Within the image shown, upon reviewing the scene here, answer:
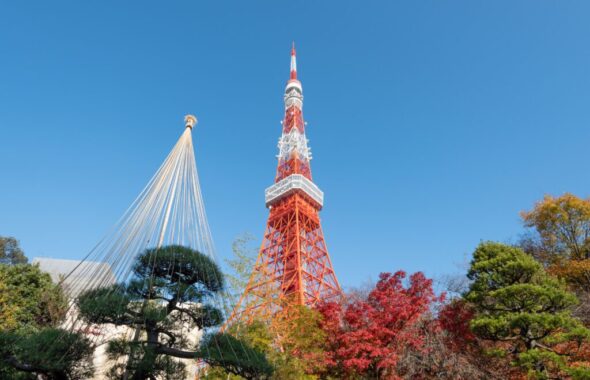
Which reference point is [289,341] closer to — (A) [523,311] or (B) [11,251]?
(A) [523,311]

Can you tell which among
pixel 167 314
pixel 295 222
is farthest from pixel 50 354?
pixel 295 222

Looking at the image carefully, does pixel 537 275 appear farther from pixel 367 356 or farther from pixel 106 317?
pixel 106 317

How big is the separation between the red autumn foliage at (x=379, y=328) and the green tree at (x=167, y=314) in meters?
4.20

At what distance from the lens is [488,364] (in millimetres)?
7004

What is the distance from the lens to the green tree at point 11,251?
57.9ft

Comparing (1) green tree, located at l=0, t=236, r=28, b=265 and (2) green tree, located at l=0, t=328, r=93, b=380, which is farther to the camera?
(1) green tree, located at l=0, t=236, r=28, b=265

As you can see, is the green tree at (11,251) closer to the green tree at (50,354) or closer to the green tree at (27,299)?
the green tree at (27,299)

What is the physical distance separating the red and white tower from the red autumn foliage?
20.8 feet

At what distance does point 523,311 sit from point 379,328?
111 inches

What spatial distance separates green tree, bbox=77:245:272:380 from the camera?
3.70 meters

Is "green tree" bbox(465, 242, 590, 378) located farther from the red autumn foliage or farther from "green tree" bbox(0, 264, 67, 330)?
"green tree" bbox(0, 264, 67, 330)

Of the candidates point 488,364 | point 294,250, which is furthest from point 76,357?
point 294,250

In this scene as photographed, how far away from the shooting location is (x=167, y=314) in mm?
4148

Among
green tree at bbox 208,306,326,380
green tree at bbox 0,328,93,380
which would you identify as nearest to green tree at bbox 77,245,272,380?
green tree at bbox 0,328,93,380
